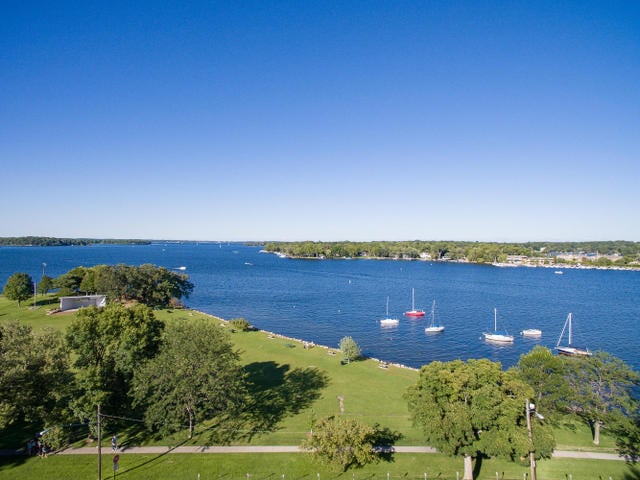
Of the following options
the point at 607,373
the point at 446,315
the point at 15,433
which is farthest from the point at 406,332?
the point at 15,433

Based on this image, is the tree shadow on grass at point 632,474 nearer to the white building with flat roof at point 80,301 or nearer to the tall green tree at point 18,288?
the white building with flat roof at point 80,301

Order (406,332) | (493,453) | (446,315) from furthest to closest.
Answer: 1. (446,315)
2. (406,332)
3. (493,453)

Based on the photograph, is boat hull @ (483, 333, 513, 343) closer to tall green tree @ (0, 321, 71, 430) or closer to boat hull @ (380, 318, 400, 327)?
boat hull @ (380, 318, 400, 327)

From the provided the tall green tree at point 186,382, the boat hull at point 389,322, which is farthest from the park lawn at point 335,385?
the boat hull at point 389,322

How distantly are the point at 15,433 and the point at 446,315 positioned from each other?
86.8 m

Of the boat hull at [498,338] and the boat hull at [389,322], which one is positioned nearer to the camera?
the boat hull at [498,338]

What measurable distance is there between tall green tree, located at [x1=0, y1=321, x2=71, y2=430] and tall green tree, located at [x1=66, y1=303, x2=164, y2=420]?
4.55 ft

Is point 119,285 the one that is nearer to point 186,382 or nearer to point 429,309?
point 186,382

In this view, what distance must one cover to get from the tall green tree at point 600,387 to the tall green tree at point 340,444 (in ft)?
60.2

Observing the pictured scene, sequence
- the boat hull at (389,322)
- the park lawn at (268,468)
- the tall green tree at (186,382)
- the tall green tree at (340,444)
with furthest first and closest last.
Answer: the boat hull at (389,322) → the tall green tree at (186,382) → the park lawn at (268,468) → the tall green tree at (340,444)

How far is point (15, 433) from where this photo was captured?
30.8 metres

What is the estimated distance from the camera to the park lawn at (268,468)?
1000 inches

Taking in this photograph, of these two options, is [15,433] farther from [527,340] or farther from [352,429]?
[527,340]

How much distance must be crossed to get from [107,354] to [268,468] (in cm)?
1638
